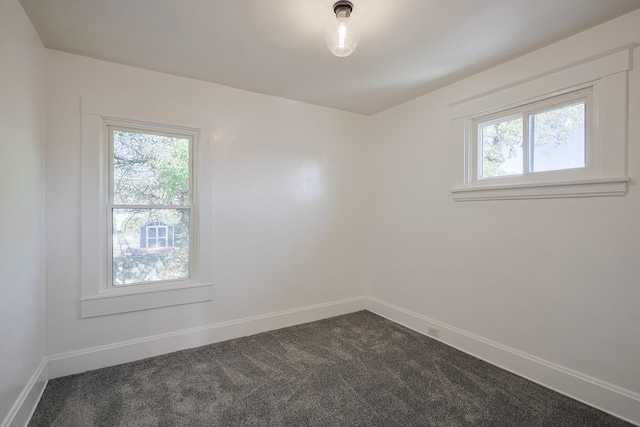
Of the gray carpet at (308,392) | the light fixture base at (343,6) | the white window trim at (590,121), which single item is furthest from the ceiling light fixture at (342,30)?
the gray carpet at (308,392)

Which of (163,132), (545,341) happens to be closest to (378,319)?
(545,341)

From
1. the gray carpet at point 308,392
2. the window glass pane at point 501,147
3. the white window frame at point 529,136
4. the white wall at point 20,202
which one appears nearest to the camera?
the white wall at point 20,202

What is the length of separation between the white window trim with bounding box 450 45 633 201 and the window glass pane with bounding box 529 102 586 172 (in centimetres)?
7

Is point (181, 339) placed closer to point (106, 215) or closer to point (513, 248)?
point (106, 215)

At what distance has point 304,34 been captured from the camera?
207 cm

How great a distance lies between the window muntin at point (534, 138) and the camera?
2.12 metres

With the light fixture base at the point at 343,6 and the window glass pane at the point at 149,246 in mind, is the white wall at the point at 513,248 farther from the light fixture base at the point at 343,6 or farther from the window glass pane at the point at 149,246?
the window glass pane at the point at 149,246

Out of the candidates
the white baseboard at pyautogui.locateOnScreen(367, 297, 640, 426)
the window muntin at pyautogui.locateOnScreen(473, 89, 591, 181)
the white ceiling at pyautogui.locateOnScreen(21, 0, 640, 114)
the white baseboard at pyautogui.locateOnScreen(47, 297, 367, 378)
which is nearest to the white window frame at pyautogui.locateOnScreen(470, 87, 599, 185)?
the window muntin at pyautogui.locateOnScreen(473, 89, 591, 181)

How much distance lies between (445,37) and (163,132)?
2.40 metres

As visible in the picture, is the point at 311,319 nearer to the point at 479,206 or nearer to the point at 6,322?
the point at 479,206

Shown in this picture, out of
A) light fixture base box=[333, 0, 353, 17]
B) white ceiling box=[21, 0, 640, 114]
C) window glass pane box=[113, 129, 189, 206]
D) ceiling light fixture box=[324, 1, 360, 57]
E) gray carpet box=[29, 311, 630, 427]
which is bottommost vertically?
gray carpet box=[29, 311, 630, 427]

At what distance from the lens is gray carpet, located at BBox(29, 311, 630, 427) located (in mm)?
1854

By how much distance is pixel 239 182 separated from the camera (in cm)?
304

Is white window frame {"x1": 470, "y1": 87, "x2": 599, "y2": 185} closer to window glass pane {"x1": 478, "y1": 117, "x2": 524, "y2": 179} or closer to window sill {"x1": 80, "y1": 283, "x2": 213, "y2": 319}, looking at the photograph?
A: window glass pane {"x1": 478, "y1": 117, "x2": 524, "y2": 179}
